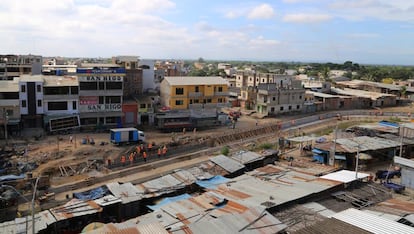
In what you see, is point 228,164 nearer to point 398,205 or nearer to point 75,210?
point 75,210

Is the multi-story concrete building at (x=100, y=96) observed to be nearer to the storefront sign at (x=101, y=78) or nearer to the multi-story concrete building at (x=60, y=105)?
the storefront sign at (x=101, y=78)

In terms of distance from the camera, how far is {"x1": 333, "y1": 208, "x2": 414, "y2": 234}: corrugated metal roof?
16578 millimetres

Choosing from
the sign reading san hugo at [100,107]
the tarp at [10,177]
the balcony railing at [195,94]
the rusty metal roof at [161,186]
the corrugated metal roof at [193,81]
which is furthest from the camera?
the corrugated metal roof at [193,81]

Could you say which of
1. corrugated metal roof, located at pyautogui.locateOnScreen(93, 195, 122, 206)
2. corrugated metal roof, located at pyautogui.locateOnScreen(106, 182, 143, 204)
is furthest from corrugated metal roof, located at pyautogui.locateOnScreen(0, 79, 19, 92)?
corrugated metal roof, located at pyautogui.locateOnScreen(93, 195, 122, 206)

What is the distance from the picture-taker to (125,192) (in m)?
26.7

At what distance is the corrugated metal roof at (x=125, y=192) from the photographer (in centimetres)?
2564

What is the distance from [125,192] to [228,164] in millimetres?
9854

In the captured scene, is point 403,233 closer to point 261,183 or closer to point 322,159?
point 261,183

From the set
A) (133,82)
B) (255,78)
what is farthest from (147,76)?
(255,78)

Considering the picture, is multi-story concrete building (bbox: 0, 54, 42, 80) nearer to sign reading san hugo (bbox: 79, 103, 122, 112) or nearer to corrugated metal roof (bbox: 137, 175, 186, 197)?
sign reading san hugo (bbox: 79, 103, 122, 112)

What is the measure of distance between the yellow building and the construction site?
5666 millimetres

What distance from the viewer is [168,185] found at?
2825 centimetres

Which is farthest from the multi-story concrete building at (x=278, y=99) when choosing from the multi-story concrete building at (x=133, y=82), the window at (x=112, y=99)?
the window at (x=112, y=99)

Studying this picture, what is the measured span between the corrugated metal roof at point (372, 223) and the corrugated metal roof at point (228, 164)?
557 inches
